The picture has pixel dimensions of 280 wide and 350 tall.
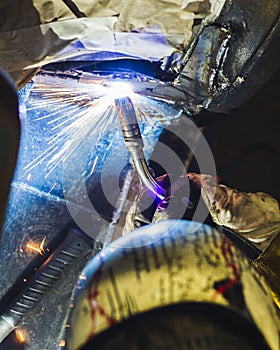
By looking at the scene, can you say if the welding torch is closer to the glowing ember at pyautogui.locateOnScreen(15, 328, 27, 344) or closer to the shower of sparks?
the shower of sparks

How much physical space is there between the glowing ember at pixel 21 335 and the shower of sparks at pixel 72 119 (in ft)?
4.46

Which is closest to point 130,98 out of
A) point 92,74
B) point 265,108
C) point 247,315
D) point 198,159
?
point 92,74

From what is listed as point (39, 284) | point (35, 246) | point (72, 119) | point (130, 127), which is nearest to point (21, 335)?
point (39, 284)

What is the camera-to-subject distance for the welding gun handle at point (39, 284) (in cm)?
387

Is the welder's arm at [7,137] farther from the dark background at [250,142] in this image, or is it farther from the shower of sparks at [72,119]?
the dark background at [250,142]

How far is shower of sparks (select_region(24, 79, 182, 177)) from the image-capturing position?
12.9 ft

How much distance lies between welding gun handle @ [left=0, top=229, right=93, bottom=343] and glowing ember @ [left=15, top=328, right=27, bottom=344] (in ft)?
0.36

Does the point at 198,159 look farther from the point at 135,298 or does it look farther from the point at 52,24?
the point at 135,298

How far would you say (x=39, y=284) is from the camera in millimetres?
3887

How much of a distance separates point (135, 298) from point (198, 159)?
308 cm

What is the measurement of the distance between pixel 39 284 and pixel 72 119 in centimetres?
146

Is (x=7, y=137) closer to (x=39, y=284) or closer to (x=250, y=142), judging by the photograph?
(x=39, y=284)

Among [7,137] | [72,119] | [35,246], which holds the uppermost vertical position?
[7,137]

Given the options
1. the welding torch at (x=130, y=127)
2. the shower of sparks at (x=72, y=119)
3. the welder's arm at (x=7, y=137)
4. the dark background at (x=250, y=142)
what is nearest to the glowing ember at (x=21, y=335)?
the shower of sparks at (x=72, y=119)
